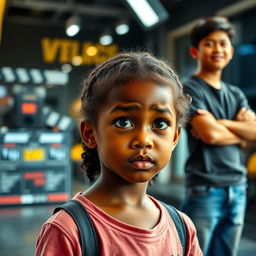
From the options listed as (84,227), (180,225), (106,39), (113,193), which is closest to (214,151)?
(180,225)

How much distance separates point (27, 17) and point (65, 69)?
60.3 inches

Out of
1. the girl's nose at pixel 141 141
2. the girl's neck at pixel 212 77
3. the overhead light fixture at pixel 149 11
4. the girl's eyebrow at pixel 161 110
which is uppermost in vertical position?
the overhead light fixture at pixel 149 11

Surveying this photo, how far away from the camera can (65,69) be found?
360 inches

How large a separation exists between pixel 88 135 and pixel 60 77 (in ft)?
16.1

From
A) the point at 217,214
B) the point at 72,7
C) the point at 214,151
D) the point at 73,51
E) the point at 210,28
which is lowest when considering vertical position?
the point at 217,214

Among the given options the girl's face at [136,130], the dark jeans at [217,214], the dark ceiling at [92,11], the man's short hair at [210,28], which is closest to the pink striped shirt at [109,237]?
the girl's face at [136,130]

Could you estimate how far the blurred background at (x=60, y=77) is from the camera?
4.73 m

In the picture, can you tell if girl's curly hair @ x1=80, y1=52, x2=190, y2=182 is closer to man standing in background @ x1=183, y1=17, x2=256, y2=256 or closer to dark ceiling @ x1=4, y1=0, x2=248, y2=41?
man standing in background @ x1=183, y1=17, x2=256, y2=256

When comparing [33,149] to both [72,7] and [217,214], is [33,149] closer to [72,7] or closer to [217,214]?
[72,7]

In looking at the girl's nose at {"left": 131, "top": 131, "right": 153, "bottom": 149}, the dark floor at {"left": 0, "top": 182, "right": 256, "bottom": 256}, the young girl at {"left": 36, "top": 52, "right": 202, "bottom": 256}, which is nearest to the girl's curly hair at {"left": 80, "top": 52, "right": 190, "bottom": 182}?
the young girl at {"left": 36, "top": 52, "right": 202, "bottom": 256}

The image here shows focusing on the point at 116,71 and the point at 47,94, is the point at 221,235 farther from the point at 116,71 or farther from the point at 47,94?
the point at 47,94

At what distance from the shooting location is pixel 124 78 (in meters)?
0.81

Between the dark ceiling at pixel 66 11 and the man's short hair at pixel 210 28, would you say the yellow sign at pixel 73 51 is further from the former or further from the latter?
the man's short hair at pixel 210 28

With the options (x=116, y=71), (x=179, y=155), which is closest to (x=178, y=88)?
(x=116, y=71)
